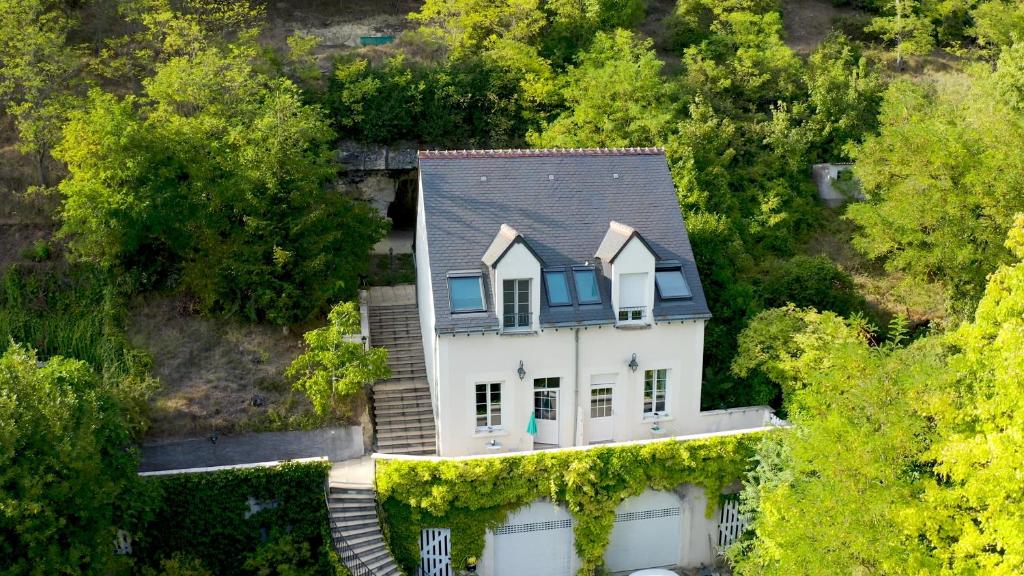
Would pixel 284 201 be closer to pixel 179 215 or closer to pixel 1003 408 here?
pixel 179 215

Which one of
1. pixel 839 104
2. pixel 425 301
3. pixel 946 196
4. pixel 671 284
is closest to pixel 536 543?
pixel 425 301

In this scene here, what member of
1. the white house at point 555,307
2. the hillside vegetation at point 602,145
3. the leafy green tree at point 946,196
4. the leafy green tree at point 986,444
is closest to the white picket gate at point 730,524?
the hillside vegetation at point 602,145

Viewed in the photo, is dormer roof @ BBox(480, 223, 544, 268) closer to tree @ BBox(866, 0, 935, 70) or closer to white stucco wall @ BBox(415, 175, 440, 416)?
white stucco wall @ BBox(415, 175, 440, 416)

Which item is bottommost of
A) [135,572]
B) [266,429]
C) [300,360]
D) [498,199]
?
[135,572]

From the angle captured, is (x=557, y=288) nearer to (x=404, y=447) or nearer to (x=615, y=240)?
(x=615, y=240)

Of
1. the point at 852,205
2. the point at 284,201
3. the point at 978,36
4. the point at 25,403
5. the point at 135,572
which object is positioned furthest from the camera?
the point at 978,36

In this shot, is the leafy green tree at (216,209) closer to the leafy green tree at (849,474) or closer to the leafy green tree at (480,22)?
the leafy green tree at (480,22)

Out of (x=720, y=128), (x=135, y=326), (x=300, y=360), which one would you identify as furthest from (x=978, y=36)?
(x=135, y=326)
